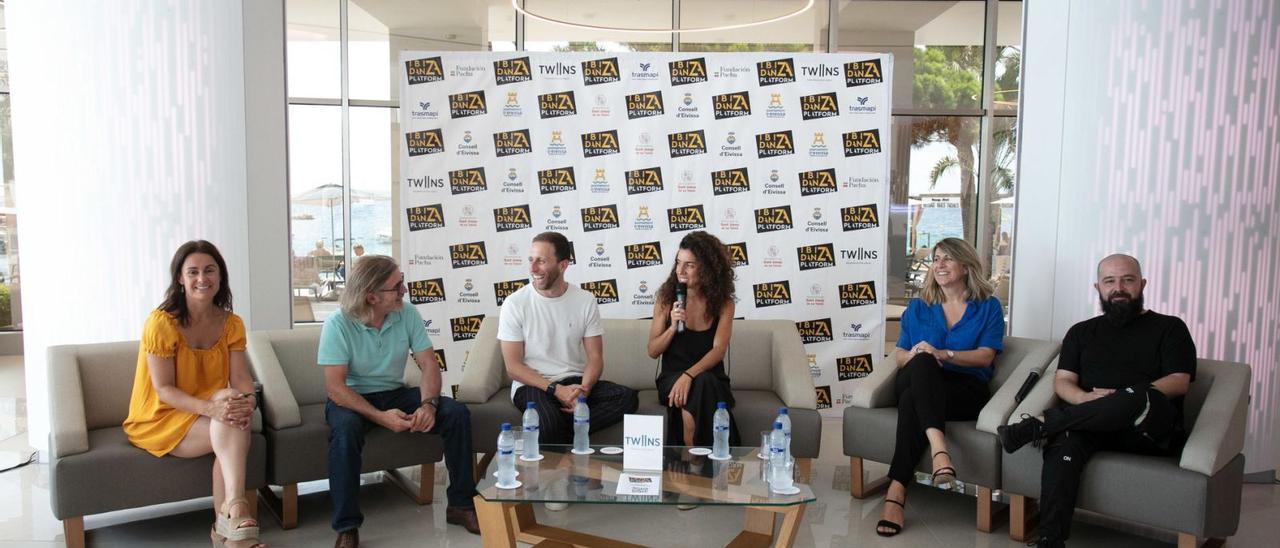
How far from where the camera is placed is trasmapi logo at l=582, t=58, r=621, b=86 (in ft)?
17.6

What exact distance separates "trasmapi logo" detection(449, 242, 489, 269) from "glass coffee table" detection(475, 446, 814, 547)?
2.26 metres

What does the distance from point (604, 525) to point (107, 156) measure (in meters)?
3.05


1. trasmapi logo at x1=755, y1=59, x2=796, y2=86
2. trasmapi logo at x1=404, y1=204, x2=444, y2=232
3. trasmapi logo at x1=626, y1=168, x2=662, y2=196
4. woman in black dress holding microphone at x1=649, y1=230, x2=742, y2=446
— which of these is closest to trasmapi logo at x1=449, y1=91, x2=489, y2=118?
trasmapi logo at x1=404, y1=204, x2=444, y2=232

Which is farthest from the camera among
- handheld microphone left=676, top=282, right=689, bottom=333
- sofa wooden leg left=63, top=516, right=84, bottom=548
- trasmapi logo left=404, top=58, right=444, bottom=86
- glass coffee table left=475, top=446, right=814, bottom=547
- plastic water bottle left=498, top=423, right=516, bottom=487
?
trasmapi logo left=404, top=58, right=444, bottom=86

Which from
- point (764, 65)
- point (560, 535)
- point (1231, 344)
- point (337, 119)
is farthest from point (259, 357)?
point (1231, 344)

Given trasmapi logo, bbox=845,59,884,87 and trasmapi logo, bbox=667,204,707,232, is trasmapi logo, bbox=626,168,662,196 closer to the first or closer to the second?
trasmapi logo, bbox=667,204,707,232

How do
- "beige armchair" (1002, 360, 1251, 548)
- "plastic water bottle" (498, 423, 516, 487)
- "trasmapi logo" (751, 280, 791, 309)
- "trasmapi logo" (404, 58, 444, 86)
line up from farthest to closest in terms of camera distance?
"trasmapi logo" (751, 280, 791, 309) < "trasmapi logo" (404, 58, 444, 86) < "beige armchair" (1002, 360, 1251, 548) < "plastic water bottle" (498, 423, 516, 487)

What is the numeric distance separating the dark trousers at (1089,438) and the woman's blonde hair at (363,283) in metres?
2.76

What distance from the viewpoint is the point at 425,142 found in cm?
534

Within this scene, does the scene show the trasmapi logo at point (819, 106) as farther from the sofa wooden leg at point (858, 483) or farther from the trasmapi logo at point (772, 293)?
the sofa wooden leg at point (858, 483)

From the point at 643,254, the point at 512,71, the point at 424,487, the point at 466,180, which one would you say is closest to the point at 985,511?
the point at 424,487

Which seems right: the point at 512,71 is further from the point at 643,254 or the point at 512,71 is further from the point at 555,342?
the point at 555,342

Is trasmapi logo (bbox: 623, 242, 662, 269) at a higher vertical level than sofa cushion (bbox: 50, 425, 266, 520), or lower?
higher

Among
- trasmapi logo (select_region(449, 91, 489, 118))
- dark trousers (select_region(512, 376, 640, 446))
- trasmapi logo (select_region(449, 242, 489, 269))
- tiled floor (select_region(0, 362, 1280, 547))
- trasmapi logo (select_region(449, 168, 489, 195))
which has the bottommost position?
tiled floor (select_region(0, 362, 1280, 547))
